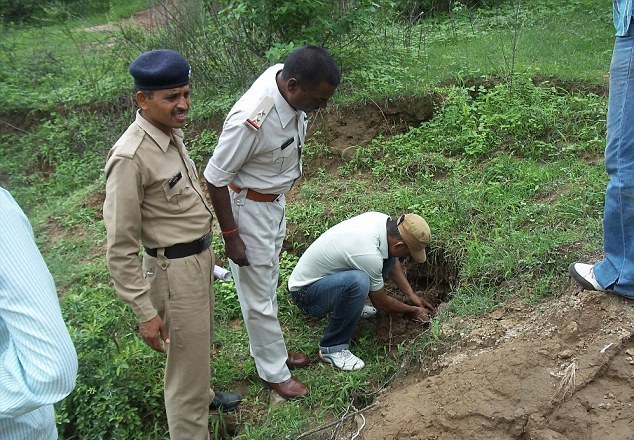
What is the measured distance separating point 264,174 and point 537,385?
165 cm

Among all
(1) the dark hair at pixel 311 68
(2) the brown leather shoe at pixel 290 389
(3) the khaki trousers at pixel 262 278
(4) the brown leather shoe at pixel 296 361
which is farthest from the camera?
(4) the brown leather shoe at pixel 296 361

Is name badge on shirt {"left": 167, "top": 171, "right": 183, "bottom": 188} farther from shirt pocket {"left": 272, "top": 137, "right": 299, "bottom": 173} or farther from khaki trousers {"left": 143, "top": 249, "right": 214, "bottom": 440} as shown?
shirt pocket {"left": 272, "top": 137, "right": 299, "bottom": 173}

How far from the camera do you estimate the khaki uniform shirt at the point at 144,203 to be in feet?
8.69

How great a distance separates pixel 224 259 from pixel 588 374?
9.54 feet

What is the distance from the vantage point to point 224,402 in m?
3.64

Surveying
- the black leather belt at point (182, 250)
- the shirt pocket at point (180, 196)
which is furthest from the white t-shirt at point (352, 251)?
the shirt pocket at point (180, 196)

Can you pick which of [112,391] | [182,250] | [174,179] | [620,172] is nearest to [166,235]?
[182,250]

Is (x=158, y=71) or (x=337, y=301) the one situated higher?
(x=158, y=71)

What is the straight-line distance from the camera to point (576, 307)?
10.1 ft

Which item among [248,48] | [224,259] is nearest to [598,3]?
[248,48]

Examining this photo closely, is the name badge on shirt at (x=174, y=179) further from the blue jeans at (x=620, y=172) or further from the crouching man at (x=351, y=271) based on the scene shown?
the blue jeans at (x=620, y=172)

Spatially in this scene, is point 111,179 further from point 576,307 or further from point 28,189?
point 28,189

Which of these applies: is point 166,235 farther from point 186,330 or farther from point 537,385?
point 537,385

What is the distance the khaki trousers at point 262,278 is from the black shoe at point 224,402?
21cm
